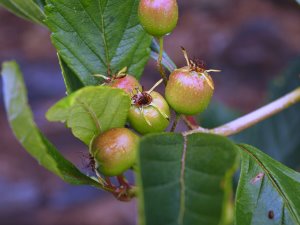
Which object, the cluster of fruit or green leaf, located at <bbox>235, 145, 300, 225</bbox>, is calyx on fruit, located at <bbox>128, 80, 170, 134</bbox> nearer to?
the cluster of fruit

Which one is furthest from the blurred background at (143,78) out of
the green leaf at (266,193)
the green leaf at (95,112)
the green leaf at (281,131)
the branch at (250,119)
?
the green leaf at (95,112)

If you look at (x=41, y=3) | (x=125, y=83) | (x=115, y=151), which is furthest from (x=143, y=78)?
(x=115, y=151)

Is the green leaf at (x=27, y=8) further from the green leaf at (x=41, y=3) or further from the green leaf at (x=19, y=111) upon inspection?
the green leaf at (x=19, y=111)

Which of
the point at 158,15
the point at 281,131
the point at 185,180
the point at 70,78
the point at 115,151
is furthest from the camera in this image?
the point at 281,131

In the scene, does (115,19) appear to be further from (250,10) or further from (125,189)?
(250,10)

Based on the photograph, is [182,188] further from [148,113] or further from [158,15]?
[158,15]

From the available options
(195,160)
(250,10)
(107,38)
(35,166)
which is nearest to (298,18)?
(250,10)

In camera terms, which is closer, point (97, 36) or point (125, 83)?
point (125, 83)
